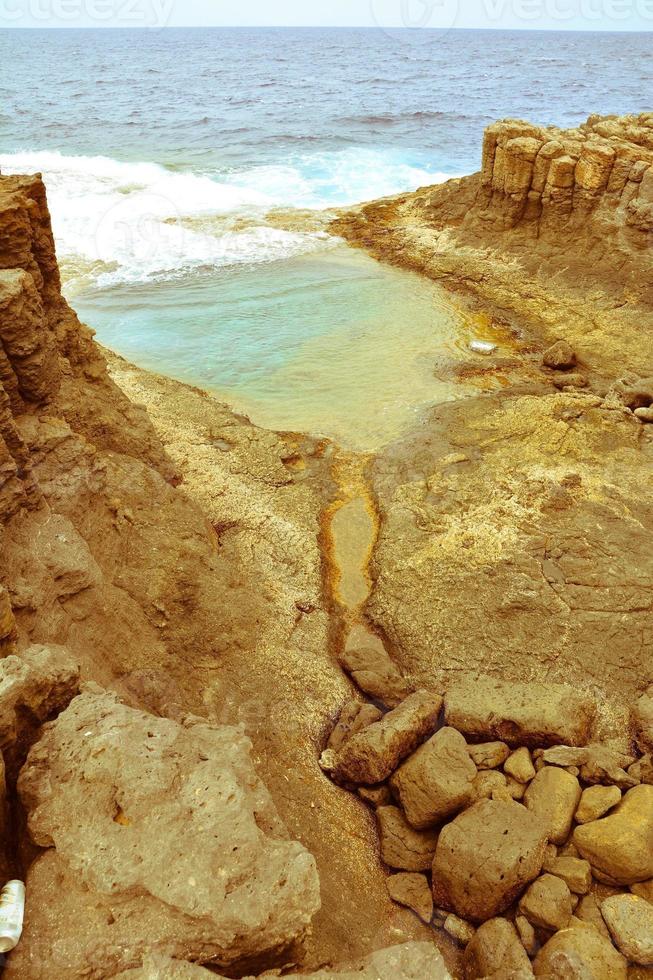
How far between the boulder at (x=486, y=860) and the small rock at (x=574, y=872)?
0.53 feet

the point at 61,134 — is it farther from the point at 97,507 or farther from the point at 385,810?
the point at 385,810

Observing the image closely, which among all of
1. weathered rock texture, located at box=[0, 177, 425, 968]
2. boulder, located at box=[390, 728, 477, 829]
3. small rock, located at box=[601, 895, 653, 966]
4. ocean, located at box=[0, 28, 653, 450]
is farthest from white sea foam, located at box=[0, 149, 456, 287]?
small rock, located at box=[601, 895, 653, 966]

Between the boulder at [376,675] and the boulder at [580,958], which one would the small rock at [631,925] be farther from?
the boulder at [376,675]

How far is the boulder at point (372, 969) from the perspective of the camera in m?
2.54

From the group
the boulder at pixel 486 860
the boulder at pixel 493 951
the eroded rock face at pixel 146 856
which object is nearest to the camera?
the eroded rock face at pixel 146 856

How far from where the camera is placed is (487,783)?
471 centimetres

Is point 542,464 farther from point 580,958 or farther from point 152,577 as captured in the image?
point 580,958

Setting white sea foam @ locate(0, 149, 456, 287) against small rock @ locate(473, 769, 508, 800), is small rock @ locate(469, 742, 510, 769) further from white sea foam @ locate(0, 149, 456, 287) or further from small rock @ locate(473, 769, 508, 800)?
white sea foam @ locate(0, 149, 456, 287)

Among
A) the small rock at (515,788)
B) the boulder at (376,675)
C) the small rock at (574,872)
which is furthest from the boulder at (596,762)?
the boulder at (376,675)

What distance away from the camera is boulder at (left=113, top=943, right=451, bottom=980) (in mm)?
2535

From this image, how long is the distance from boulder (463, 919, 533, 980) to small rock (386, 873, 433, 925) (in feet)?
1.06

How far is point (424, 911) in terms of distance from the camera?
4164mm

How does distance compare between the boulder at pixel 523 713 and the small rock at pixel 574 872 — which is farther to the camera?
the boulder at pixel 523 713

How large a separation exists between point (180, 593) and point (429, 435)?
4242mm
